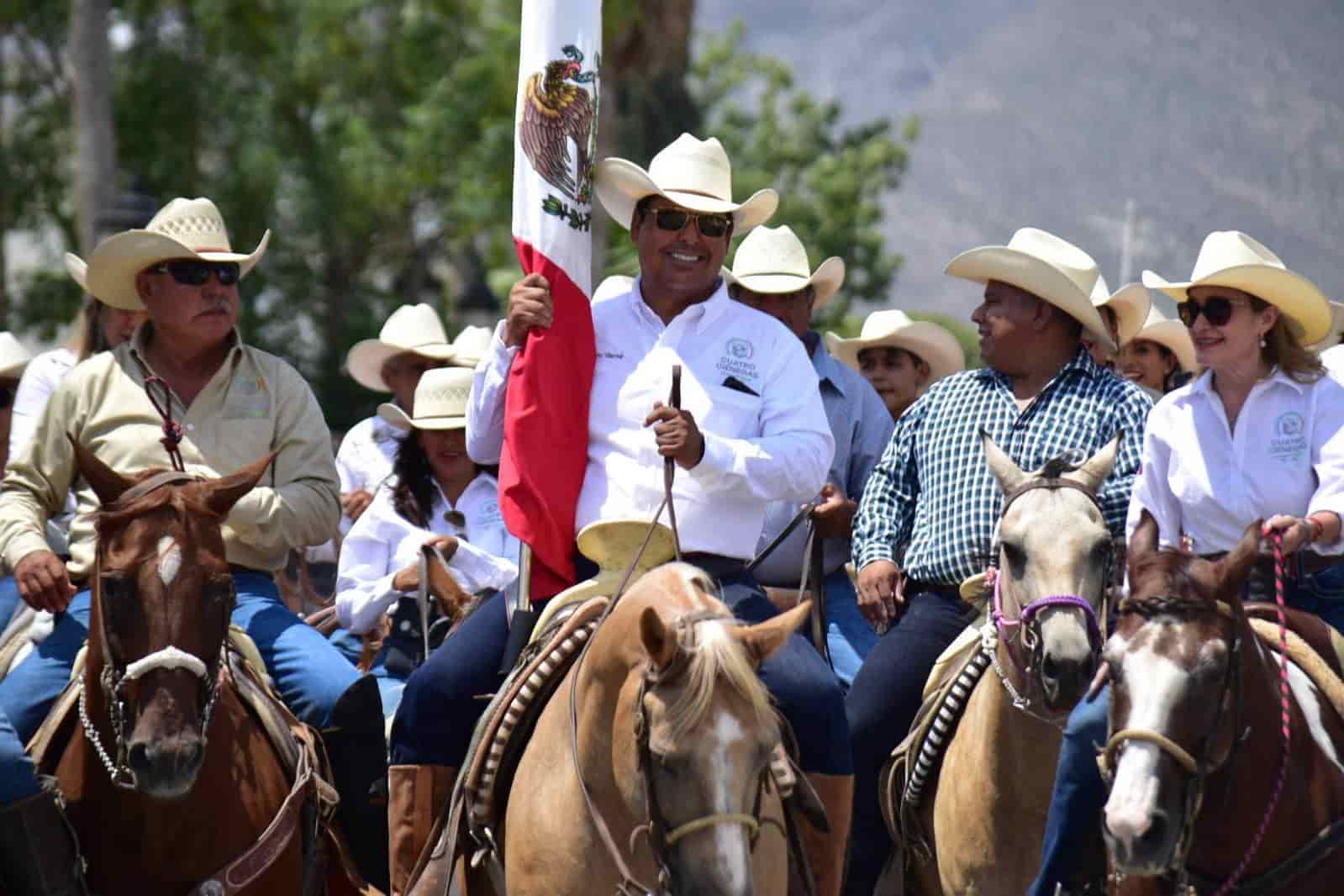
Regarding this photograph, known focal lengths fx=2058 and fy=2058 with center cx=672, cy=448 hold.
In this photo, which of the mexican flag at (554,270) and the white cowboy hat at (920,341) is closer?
the mexican flag at (554,270)

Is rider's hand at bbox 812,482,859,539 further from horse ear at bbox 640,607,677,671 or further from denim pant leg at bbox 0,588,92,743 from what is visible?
horse ear at bbox 640,607,677,671

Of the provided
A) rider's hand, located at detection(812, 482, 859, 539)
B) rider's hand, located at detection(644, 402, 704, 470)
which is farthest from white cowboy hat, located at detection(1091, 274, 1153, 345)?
rider's hand, located at detection(644, 402, 704, 470)

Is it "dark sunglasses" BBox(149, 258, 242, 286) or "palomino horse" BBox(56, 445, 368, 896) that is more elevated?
"dark sunglasses" BBox(149, 258, 242, 286)

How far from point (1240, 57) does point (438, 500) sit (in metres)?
28.3

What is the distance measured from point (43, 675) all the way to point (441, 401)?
11.1ft

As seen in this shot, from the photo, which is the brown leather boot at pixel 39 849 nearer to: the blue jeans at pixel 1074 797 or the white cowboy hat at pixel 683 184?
the white cowboy hat at pixel 683 184

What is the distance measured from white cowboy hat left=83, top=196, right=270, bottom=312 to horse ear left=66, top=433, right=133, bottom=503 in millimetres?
1226

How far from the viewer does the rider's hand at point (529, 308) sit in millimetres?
7004

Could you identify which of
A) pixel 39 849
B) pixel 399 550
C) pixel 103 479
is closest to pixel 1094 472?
pixel 103 479

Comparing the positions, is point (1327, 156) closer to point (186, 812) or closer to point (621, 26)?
point (621, 26)

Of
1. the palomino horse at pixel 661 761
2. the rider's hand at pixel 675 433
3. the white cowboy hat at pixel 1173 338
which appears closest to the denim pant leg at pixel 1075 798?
the palomino horse at pixel 661 761

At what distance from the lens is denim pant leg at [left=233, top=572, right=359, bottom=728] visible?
7676 mm

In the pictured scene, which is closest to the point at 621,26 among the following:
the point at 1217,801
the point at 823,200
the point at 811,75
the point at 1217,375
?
the point at 823,200

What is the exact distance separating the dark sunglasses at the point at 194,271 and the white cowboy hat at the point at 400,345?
4.37 metres
